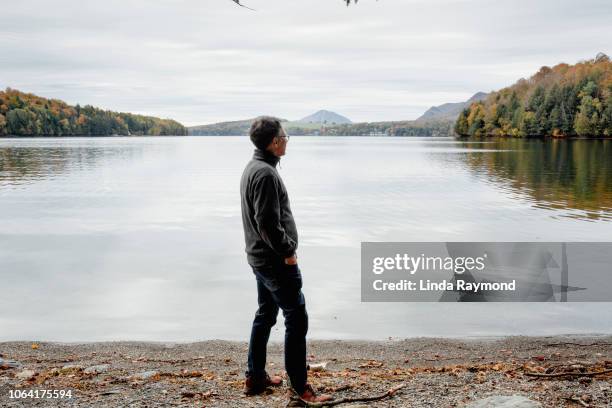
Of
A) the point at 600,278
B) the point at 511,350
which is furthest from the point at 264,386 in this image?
the point at 600,278

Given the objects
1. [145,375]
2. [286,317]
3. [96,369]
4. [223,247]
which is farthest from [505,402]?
[223,247]

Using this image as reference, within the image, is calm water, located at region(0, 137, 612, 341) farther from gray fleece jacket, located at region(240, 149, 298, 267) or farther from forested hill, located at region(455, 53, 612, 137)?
forested hill, located at region(455, 53, 612, 137)

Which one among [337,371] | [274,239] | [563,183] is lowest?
[337,371]

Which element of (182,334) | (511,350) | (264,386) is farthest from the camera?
(182,334)

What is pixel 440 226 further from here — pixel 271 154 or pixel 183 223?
pixel 271 154

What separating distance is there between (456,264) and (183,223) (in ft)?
44.1

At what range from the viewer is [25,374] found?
7.88 m

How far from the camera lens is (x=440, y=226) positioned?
25.9 meters

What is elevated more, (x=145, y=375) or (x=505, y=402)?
(x=505, y=402)

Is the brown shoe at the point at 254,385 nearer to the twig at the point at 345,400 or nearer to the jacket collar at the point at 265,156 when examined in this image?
the twig at the point at 345,400

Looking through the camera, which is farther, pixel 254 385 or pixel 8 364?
pixel 8 364

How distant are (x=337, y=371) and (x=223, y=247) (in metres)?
13.3

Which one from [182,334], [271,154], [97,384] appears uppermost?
[271,154]

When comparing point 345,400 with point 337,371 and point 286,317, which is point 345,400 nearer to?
point 286,317
